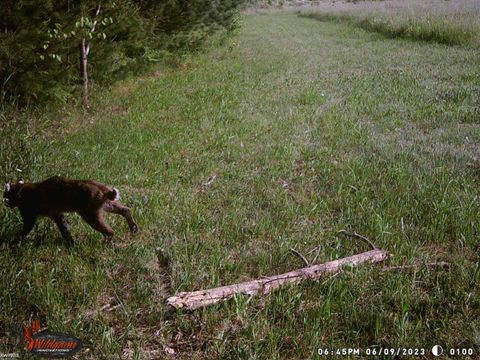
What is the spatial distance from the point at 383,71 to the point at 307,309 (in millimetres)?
9296

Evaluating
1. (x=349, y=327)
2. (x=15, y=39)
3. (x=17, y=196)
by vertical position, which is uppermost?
(x=15, y=39)

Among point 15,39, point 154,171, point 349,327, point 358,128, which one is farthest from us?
point 358,128

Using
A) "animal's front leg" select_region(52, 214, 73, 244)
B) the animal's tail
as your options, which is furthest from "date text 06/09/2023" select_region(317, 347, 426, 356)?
"animal's front leg" select_region(52, 214, 73, 244)

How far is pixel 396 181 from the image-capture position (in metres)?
4.53

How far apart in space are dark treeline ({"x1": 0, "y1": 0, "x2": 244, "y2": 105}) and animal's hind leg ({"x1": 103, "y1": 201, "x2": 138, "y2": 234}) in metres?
3.65

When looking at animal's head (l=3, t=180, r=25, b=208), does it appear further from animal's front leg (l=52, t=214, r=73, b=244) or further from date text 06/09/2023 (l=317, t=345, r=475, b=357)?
date text 06/09/2023 (l=317, t=345, r=475, b=357)

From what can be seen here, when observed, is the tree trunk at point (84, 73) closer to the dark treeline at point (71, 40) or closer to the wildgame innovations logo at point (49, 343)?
the dark treeline at point (71, 40)

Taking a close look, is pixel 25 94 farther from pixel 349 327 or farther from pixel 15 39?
pixel 349 327

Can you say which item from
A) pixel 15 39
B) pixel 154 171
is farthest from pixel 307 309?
pixel 15 39

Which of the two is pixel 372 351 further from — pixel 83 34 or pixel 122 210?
pixel 83 34

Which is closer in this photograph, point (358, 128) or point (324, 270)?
point (324, 270)

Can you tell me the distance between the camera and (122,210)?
11.3ft

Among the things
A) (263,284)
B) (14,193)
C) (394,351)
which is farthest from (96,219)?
(394,351)

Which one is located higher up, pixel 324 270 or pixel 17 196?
pixel 17 196
